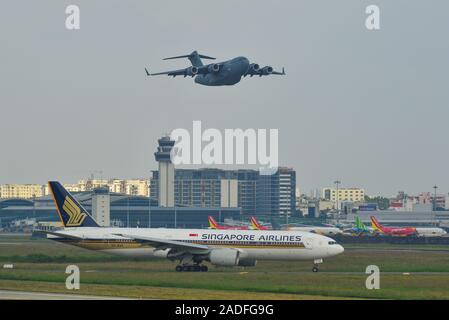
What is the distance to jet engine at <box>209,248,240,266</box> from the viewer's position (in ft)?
224

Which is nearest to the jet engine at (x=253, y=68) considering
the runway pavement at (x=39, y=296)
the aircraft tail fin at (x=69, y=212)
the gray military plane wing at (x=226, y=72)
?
the gray military plane wing at (x=226, y=72)

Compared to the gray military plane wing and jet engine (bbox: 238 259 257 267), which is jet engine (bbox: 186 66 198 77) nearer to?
the gray military plane wing

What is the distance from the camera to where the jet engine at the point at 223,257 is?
68250 mm

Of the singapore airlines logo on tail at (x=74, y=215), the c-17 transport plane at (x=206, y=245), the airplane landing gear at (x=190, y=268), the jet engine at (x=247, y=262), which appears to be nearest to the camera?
the airplane landing gear at (x=190, y=268)

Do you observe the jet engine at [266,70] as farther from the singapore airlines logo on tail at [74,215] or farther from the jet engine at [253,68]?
the singapore airlines logo on tail at [74,215]

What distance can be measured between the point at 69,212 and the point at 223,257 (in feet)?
45.6

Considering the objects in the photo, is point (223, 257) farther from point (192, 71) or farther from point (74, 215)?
point (192, 71)

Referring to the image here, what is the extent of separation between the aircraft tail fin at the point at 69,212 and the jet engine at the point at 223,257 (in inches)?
446

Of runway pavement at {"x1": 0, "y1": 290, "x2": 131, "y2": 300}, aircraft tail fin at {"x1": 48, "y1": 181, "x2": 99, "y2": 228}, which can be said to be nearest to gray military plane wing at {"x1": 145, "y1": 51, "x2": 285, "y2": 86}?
aircraft tail fin at {"x1": 48, "y1": 181, "x2": 99, "y2": 228}

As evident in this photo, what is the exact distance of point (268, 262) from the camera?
77.6 metres

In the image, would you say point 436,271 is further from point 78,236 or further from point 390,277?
point 78,236

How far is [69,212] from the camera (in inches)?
2970

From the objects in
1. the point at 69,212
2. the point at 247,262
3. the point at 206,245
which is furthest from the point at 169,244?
the point at 69,212
